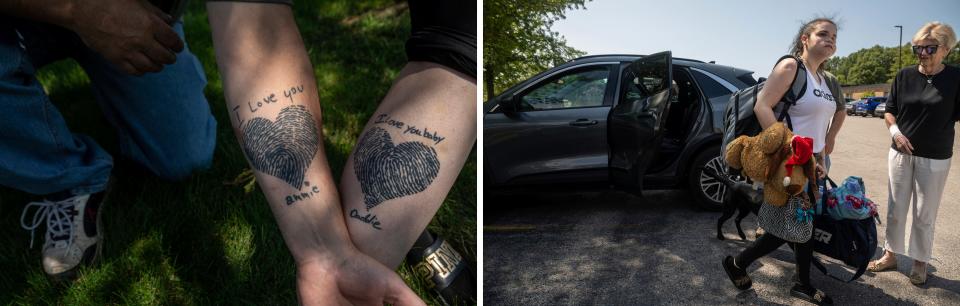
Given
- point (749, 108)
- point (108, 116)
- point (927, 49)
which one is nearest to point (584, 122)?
point (749, 108)

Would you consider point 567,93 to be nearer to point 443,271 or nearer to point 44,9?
point 443,271

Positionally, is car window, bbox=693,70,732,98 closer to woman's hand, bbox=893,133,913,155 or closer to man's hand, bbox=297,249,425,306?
woman's hand, bbox=893,133,913,155

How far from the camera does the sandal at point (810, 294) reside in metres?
1.42

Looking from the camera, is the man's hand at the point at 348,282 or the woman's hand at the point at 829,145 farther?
the woman's hand at the point at 829,145

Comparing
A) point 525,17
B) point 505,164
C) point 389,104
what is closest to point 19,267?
point 389,104

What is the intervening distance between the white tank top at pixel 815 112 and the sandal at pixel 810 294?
0.32 meters

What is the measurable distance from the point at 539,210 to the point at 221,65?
0.81m

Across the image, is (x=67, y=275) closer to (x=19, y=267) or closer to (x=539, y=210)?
(x=19, y=267)

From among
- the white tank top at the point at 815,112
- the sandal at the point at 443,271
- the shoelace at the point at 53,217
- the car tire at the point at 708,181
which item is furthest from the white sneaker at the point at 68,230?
the white tank top at the point at 815,112

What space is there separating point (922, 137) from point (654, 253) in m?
0.60

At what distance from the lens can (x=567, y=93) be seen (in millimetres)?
1470

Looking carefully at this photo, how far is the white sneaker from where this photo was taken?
1.85 m

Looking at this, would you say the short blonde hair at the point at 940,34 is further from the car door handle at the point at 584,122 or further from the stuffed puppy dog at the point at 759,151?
the car door handle at the point at 584,122

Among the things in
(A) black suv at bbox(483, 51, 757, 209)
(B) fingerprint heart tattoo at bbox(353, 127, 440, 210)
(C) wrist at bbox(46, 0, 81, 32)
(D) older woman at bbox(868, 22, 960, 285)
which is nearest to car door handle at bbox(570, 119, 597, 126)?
(A) black suv at bbox(483, 51, 757, 209)
